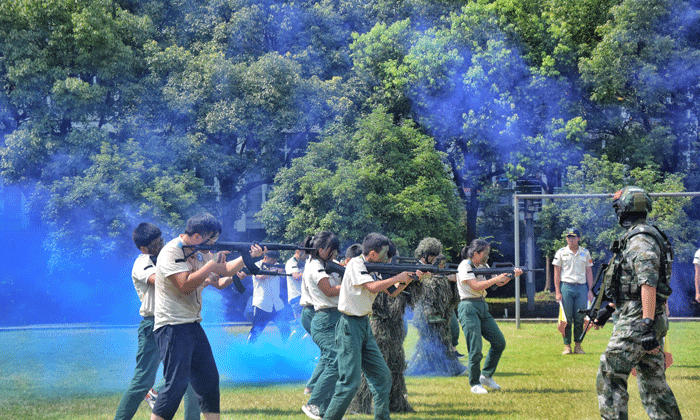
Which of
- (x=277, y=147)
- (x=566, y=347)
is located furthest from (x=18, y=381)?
(x=277, y=147)

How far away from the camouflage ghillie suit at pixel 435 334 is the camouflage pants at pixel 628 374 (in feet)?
15.0

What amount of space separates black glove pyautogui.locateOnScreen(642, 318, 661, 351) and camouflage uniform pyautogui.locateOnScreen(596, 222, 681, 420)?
79 mm

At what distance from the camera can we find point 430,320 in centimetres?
993

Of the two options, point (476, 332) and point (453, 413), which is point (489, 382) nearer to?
point (476, 332)

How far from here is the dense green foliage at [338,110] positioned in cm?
1889

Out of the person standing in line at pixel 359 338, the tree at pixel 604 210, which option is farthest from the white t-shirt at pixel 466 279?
the tree at pixel 604 210

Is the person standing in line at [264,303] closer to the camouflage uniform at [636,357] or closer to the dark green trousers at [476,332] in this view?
the dark green trousers at [476,332]

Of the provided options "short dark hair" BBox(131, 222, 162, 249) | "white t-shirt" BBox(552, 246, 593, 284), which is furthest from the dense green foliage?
"short dark hair" BBox(131, 222, 162, 249)

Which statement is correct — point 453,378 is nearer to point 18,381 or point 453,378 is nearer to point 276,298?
point 276,298

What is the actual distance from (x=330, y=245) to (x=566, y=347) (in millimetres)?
6488

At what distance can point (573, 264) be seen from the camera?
11.5m

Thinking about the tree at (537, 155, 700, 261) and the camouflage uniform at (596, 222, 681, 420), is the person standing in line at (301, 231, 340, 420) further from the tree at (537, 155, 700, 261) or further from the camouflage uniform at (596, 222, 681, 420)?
the tree at (537, 155, 700, 261)

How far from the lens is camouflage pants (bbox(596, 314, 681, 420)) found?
5215 millimetres

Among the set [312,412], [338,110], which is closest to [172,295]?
[312,412]
